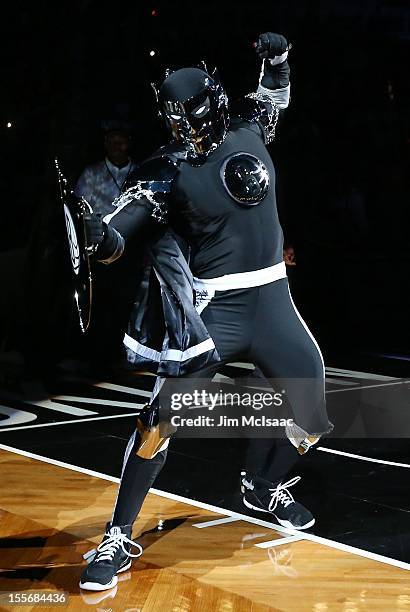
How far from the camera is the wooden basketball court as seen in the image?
3.56 m

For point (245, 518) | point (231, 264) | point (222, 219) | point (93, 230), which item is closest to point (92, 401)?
point (245, 518)

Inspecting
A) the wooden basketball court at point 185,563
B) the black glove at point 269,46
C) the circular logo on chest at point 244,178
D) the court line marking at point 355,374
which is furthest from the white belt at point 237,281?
the court line marking at point 355,374

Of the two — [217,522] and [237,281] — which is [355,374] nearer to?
[217,522]

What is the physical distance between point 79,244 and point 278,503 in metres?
1.63

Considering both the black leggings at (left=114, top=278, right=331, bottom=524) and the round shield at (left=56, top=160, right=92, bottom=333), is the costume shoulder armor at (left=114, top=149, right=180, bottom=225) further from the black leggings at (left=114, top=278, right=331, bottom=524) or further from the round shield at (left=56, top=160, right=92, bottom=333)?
the black leggings at (left=114, top=278, right=331, bottom=524)

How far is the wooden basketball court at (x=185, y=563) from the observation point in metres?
3.56

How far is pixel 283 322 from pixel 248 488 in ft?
3.13

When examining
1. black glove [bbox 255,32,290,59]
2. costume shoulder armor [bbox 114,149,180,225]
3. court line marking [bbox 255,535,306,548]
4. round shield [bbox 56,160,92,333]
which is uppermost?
black glove [bbox 255,32,290,59]

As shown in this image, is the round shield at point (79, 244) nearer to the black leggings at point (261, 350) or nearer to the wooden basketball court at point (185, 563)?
the black leggings at point (261, 350)

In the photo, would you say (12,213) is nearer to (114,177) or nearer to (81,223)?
(114,177)

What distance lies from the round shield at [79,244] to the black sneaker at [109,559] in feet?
2.81

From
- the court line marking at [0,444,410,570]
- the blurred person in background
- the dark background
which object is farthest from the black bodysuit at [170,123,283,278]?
Result: the dark background

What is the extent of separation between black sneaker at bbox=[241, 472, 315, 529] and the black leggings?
0.43 m

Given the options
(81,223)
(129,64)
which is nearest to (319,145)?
(129,64)
